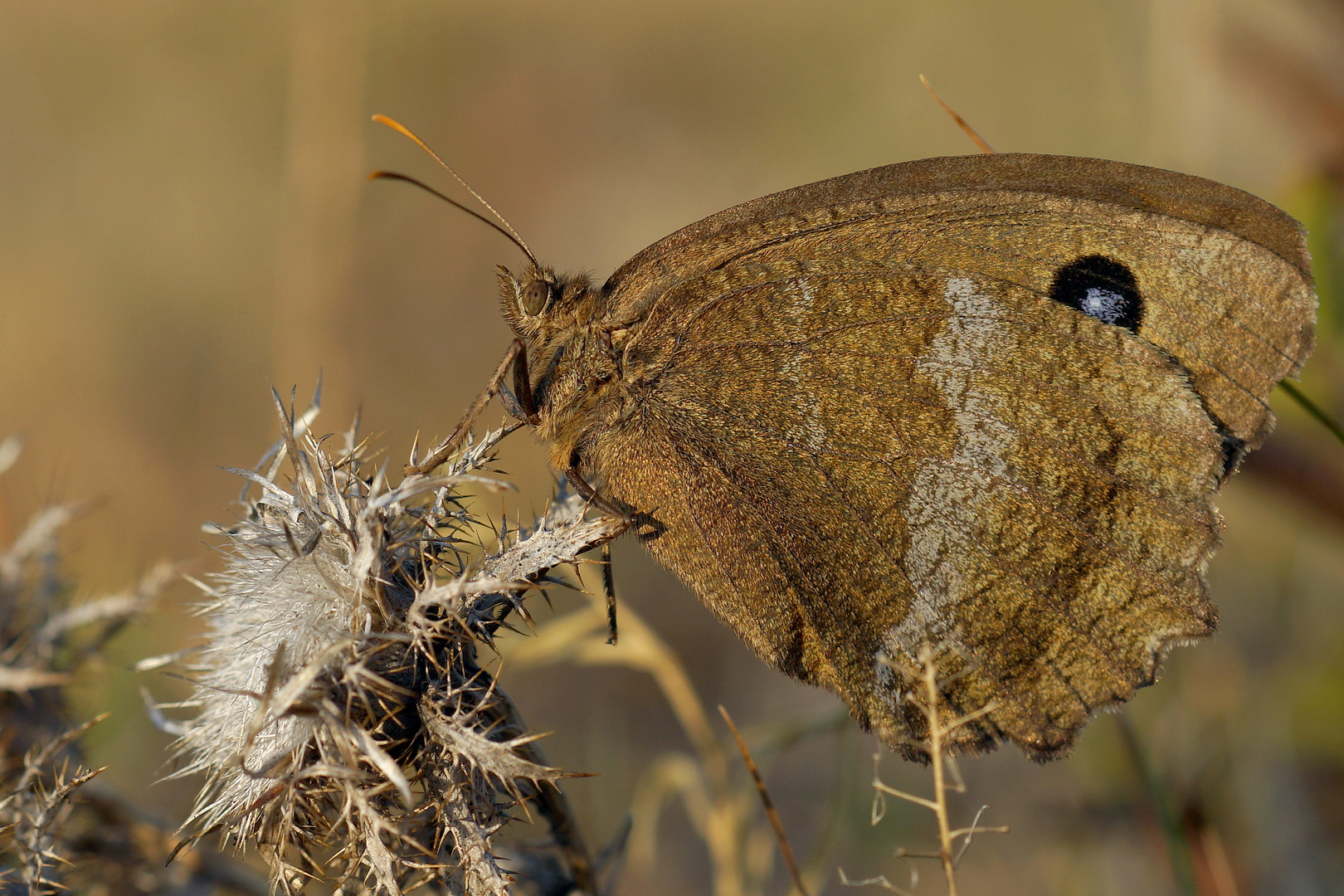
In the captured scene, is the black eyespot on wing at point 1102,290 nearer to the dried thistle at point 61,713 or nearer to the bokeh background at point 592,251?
the bokeh background at point 592,251

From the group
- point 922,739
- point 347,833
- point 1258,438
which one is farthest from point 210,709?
point 1258,438

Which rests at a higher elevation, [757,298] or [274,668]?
[757,298]

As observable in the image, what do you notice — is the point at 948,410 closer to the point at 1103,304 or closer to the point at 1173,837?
the point at 1103,304

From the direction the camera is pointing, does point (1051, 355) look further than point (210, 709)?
Yes

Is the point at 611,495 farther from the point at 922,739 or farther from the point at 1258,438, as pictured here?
the point at 1258,438

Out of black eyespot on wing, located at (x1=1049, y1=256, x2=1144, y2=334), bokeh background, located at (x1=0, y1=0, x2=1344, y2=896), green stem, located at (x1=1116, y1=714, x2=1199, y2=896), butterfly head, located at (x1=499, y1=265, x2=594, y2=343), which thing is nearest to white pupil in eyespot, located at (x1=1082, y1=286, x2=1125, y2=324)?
black eyespot on wing, located at (x1=1049, y1=256, x2=1144, y2=334)

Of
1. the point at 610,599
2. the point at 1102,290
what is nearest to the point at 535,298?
the point at 610,599

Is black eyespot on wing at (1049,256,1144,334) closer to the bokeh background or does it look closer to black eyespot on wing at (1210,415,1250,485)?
black eyespot on wing at (1210,415,1250,485)
